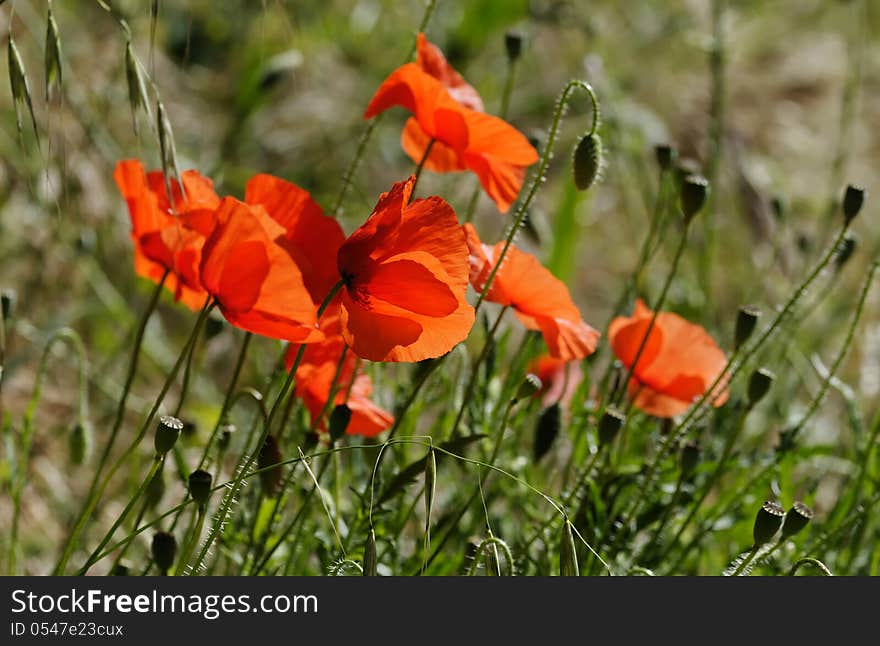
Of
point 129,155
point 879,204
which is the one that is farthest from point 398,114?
point 879,204

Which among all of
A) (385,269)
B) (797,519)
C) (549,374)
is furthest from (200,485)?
(549,374)

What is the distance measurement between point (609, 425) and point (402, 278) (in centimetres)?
34

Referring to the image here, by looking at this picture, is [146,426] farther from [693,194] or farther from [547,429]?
[693,194]

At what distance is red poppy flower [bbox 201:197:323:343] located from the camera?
3.82 feet

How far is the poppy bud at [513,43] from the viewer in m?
1.70

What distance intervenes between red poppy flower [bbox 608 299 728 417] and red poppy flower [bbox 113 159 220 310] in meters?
0.54

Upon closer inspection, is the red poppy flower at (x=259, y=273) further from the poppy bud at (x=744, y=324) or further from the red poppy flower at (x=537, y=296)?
the poppy bud at (x=744, y=324)

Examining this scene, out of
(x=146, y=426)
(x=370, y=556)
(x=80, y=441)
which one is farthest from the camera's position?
(x=80, y=441)

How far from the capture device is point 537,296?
1.41 metres

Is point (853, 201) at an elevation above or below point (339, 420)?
above

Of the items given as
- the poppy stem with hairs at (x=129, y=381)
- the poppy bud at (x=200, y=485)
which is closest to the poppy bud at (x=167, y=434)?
the poppy bud at (x=200, y=485)

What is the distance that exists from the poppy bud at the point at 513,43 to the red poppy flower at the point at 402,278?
23.0 inches

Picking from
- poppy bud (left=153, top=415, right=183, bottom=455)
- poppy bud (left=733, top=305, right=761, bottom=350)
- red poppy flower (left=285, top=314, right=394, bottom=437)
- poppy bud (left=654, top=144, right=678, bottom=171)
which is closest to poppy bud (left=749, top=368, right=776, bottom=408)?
poppy bud (left=733, top=305, right=761, bottom=350)

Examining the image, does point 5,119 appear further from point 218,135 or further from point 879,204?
point 879,204
